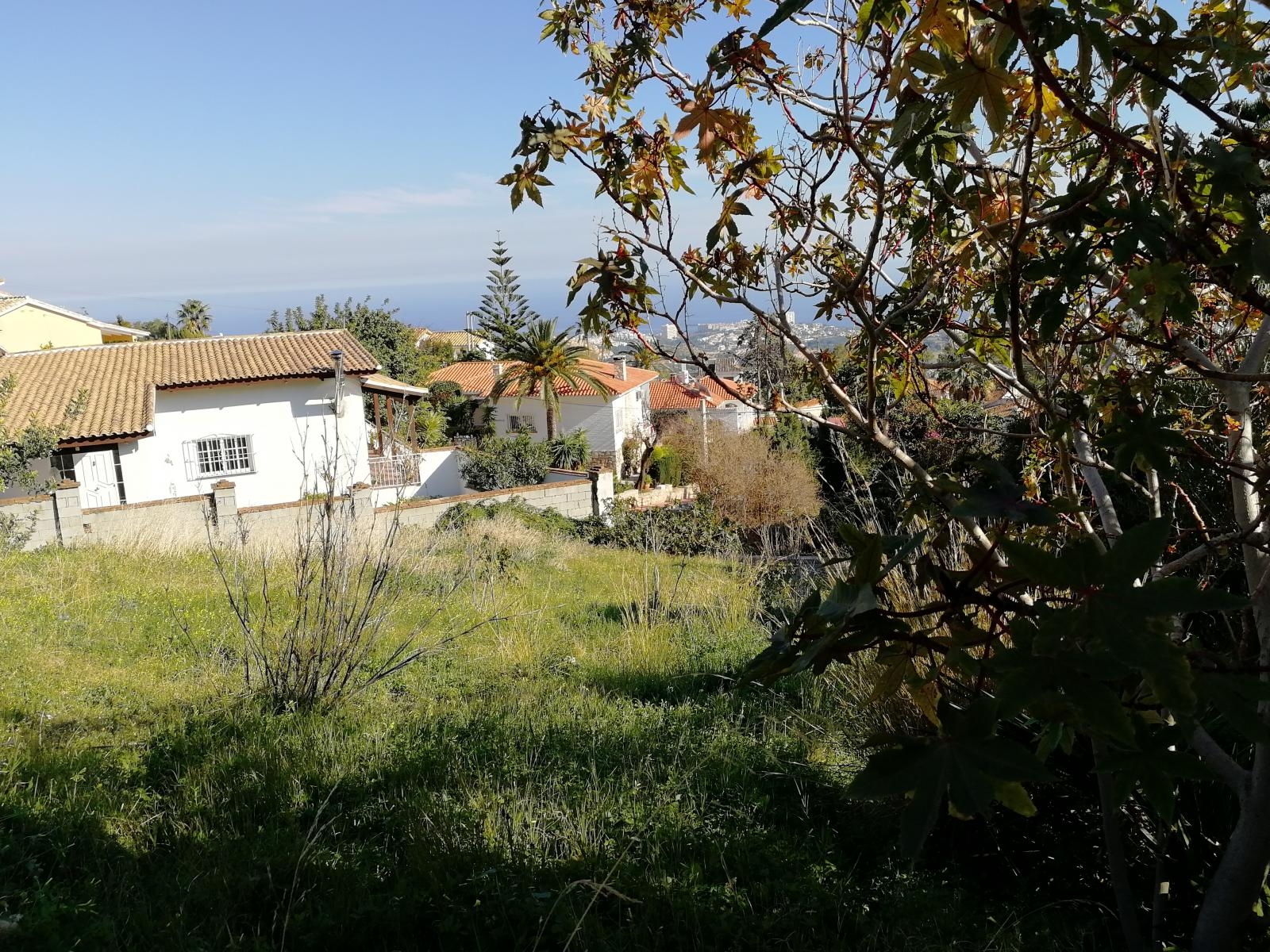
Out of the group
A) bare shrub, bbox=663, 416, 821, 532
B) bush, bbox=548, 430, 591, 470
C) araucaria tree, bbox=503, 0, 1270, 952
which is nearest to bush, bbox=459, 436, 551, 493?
bush, bbox=548, 430, 591, 470

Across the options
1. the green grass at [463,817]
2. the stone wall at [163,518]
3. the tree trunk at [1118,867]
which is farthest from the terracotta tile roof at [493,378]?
the tree trunk at [1118,867]

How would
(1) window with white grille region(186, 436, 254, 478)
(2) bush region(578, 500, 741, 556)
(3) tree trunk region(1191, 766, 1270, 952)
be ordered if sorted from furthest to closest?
(1) window with white grille region(186, 436, 254, 478) < (2) bush region(578, 500, 741, 556) < (3) tree trunk region(1191, 766, 1270, 952)

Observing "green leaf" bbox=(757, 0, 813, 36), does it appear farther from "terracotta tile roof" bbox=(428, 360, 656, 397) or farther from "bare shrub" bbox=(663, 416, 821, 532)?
"terracotta tile roof" bbox=(428, 360, 656, 397)

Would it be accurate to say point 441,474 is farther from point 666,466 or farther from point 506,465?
point 666,466

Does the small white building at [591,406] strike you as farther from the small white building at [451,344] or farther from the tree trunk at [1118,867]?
the tree trunk at [1118,867]

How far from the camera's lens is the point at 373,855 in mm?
2971

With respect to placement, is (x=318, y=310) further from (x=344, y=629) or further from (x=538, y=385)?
(x=344, y=629)

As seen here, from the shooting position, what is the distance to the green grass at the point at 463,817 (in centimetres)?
256

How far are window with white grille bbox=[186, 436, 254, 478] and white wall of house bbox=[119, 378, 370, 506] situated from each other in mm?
66

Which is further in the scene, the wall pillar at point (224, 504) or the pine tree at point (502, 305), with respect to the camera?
the pine tree at point (502, 305)

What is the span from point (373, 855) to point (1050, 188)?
3.42 meters

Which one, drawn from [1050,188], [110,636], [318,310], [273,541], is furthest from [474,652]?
[318,310]

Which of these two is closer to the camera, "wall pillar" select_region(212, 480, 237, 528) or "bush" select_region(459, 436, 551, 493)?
"wall pillar" select_region(212, 480, 237, 528)

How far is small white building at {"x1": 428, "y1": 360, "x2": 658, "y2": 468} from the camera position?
34594 mm
